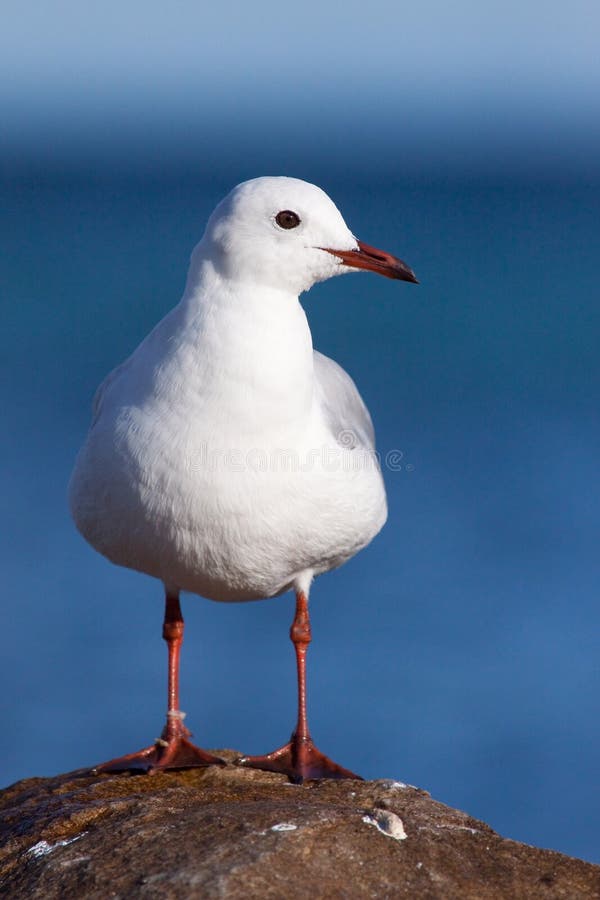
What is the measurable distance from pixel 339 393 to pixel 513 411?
49.6 ft

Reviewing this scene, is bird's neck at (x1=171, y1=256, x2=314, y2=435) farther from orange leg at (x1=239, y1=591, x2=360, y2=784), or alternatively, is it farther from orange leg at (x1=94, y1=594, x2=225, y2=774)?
orange leg at (x1=94, y1=594, x2=225, y2=774)

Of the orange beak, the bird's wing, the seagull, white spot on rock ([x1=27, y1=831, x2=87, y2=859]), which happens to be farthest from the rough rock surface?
the orange beak

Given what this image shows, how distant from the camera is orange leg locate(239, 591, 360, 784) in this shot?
5.09 meters

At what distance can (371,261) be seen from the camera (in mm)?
5051

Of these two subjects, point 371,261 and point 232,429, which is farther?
point 371,261

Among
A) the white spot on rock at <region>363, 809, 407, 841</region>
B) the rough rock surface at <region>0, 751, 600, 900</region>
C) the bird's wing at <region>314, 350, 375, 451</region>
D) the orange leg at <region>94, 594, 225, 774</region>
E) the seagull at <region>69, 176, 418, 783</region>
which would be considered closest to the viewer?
the rough rock surface at <region>0, 751, 600, 900</region>

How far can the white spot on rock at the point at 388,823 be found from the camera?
12.4ft

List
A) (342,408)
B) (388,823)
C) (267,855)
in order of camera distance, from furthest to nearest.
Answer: (342,408) < (388,823) < (267,855)

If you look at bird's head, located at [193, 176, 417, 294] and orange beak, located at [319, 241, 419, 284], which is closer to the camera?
bird's head, located at [193, 176, 417, 294]

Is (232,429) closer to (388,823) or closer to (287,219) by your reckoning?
(287,219)

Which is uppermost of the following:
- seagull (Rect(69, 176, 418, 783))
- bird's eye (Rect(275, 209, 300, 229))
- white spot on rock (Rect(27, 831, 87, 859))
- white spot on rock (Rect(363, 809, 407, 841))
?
bird's eye (Rect(275, 209, 300, 229))

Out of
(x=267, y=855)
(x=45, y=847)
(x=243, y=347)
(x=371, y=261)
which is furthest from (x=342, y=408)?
(x=267, y=855)

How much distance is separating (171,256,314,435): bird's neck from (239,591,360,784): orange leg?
3.13 ft

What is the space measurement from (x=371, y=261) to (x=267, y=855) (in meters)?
2.23
